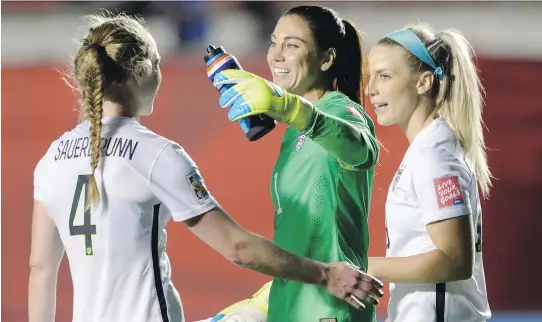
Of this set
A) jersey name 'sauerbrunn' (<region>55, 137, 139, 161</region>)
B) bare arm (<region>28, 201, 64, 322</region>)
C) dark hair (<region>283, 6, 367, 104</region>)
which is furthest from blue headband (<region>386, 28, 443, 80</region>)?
bare arm (<region>28, 201, 64, 322</region>)

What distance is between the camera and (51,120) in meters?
5.09

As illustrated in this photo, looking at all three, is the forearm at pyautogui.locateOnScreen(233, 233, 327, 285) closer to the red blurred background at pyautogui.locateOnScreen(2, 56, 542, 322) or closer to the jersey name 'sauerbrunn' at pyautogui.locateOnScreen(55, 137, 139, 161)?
the jersey name 'sauerbrunn' at pyautogui.locateOnScreen(55, 137, 139, 161)

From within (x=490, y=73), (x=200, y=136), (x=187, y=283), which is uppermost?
(x=490, y=73)

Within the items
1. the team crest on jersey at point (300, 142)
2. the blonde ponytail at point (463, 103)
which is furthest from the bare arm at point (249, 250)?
the blonde ponytail at point (463, 103)

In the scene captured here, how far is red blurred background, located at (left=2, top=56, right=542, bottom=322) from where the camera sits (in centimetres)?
487

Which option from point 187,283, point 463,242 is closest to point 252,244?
point 463,242

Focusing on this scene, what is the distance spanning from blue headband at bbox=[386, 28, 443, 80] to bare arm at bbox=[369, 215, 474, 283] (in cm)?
41

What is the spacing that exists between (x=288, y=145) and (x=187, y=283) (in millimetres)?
2781

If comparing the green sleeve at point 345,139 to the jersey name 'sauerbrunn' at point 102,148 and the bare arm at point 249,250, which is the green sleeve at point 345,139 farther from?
the jersey name 'sauerbrunn' at point 102,148

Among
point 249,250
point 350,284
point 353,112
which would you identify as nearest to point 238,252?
point 249,250

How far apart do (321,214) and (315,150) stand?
16 cm

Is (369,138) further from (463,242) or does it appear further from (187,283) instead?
(187,283)

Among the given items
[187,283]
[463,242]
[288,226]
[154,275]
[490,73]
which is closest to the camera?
[154,275]

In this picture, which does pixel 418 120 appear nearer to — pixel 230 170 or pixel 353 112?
pixel 353 112
